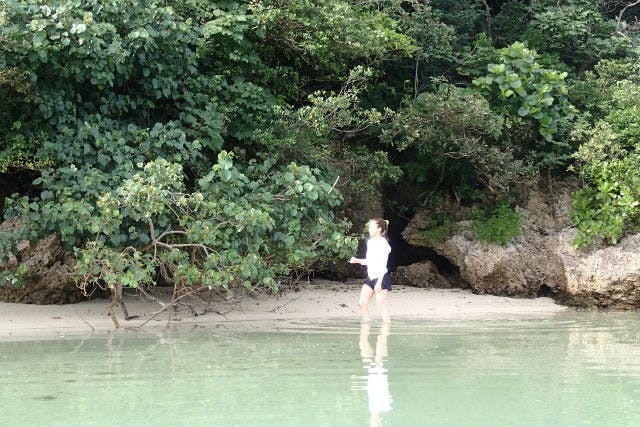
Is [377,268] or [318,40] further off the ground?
[318,40]

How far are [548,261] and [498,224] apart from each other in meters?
1.00

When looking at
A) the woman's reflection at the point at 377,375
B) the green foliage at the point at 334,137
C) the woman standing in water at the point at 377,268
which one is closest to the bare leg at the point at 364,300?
the woman standing in water at the point at 377,268

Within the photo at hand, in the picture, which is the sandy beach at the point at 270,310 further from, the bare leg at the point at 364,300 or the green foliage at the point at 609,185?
the green foliage at the point at 609,185

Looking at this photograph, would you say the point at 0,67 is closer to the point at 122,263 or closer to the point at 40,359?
the point at 122,263

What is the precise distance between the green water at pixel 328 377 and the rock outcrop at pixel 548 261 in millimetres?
2815

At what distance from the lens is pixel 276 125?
1216cm

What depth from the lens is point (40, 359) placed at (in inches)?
314

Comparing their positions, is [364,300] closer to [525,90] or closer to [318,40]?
[318,40]

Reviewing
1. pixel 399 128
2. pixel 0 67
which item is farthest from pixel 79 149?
pixel 399 128

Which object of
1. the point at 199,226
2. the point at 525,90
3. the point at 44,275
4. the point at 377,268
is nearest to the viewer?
the point at 199,226

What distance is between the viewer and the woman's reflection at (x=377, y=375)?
5691 mm

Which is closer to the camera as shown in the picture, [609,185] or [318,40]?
[318,40]

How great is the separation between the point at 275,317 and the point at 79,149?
3434mm

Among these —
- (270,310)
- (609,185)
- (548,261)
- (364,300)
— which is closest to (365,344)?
(364,300)
